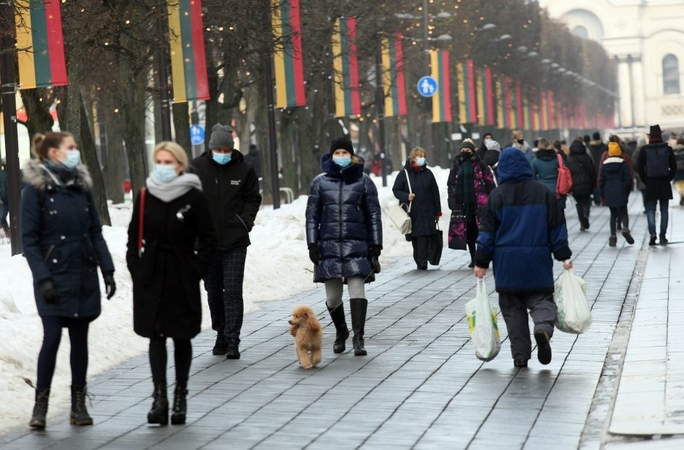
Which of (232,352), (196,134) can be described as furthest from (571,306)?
(196,134)

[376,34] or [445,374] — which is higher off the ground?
[376,34]

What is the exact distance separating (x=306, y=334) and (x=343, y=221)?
116 centimetres

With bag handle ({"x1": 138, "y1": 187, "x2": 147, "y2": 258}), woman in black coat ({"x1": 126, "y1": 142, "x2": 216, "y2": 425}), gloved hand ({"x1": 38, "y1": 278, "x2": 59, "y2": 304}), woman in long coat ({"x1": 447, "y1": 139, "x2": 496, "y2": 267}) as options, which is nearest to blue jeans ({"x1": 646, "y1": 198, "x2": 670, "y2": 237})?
woman in long coat ({"x1": 447, "y1": 139, "x2": 496, "y2": 267})

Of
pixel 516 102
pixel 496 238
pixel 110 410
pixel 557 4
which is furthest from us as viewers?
pixel 557 4

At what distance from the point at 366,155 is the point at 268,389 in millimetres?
58796

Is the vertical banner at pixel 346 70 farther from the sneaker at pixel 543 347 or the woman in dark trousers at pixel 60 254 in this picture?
the woman in dark trousers at pixel 60 254

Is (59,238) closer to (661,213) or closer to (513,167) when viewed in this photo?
(513,167)

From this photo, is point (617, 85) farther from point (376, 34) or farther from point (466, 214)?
point (466, 214)

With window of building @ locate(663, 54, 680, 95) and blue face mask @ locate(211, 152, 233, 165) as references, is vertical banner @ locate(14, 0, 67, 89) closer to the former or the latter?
blue face mask @ locate(211, 152, 233, 165)

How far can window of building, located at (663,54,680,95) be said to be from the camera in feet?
628

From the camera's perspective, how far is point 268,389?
1049 centimetres

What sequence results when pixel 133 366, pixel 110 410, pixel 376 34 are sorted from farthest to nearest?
pixel 376 34, pixel 133 366, pixel 110 410

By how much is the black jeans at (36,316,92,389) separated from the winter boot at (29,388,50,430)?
0.15 feet

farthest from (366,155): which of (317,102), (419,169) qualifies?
(419,169)
